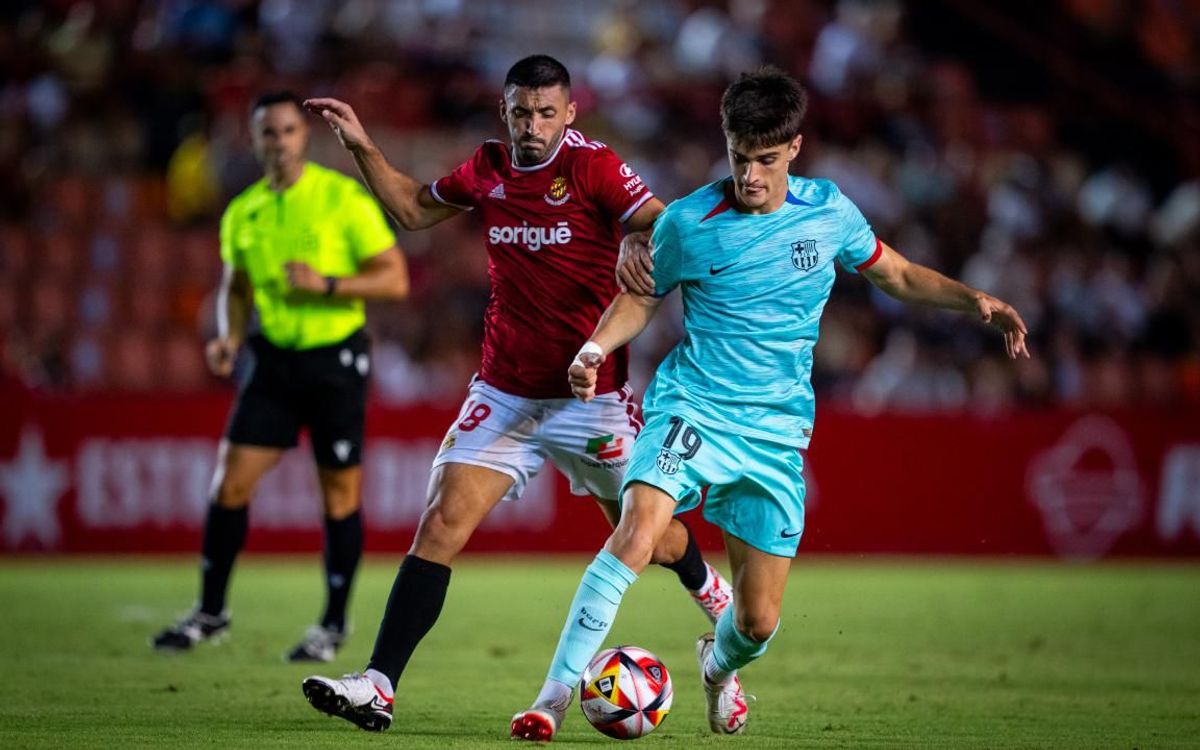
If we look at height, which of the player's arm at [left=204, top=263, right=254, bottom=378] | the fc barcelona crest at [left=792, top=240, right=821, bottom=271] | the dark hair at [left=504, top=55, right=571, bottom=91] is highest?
the dark hair at [left=504, top=55, right=571, bottom=91]

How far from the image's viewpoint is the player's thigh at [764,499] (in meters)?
6.46

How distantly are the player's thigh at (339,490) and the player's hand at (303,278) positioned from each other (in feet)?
3.36

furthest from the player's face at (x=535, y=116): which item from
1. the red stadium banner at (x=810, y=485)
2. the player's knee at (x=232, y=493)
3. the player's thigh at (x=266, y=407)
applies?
the red stadium banner at (x=810, y=485)

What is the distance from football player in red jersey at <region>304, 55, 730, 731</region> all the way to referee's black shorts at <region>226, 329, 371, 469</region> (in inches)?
82.0

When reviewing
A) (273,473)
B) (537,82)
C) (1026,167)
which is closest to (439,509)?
(537,82)

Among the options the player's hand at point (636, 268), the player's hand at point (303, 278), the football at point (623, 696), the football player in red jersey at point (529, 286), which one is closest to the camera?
the football at point (623, 696)

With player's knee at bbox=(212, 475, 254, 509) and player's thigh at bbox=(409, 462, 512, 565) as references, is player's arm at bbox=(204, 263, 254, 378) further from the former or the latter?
player's thigh at bbox=(409, 462, 512, 565)

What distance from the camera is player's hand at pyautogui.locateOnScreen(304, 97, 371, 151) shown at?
6906mm

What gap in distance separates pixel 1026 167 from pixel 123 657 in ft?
Result: 45.5

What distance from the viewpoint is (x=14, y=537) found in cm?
1459

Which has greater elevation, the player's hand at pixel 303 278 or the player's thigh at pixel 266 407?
the player's hand at pixel 303 278

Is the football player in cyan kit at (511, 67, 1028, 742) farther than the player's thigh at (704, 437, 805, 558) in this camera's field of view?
No

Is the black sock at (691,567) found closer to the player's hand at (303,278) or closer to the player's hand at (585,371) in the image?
the player's hand at (585,371)

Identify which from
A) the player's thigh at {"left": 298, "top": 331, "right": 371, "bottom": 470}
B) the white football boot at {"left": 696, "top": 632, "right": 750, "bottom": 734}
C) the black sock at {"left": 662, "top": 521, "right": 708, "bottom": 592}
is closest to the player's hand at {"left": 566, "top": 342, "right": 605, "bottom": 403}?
the white football boot at {"left": 696, "top": 632, "right": 750, "bottom": 734}
